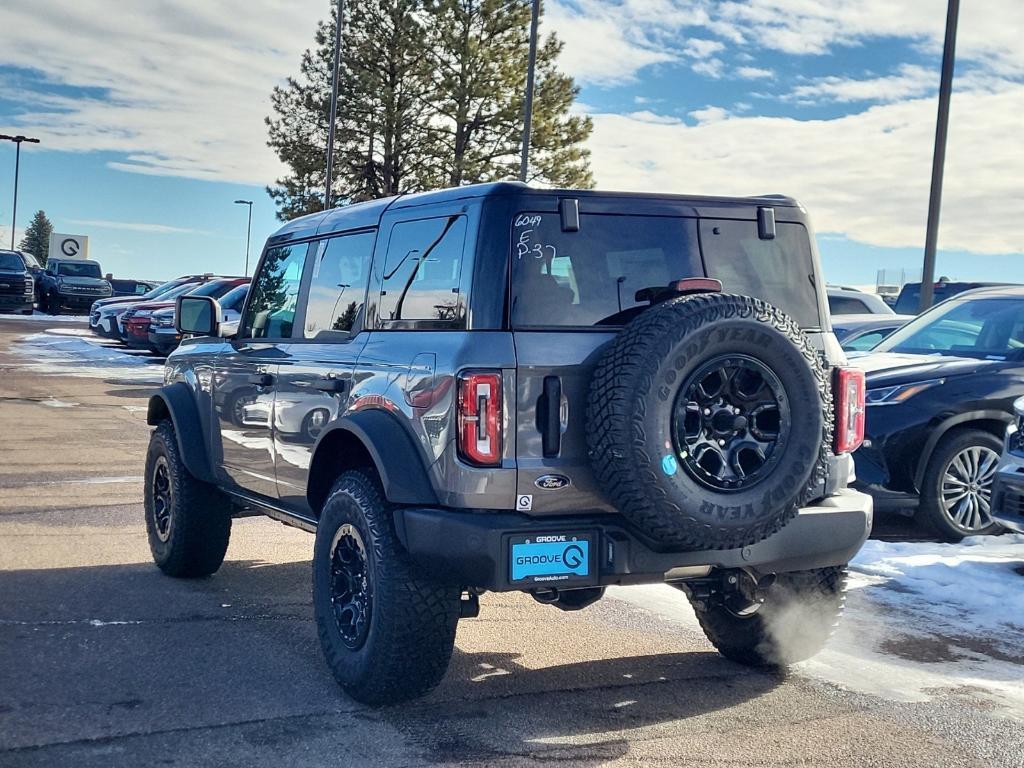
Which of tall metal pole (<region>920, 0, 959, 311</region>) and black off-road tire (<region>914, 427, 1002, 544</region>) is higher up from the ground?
tall metal pole (<region>920, 0, 959, 311</region>)

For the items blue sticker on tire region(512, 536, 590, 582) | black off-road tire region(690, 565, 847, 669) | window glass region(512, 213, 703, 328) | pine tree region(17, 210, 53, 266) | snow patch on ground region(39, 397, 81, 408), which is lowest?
black off-road tire region(690, 565, 847, 669)

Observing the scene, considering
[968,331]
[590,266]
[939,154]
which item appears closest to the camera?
[590,266]

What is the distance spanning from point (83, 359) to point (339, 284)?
20163 mm

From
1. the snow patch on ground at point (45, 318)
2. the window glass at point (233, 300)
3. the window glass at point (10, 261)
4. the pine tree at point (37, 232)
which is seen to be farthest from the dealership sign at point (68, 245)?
the pine tree at point (37, 232)

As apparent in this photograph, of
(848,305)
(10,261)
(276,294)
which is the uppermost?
(10,261)

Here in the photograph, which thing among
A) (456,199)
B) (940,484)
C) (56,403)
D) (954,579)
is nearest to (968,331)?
(940,484)

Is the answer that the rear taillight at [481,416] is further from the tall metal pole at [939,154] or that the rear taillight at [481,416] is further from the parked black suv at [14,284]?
the parked black suv at [14,284]

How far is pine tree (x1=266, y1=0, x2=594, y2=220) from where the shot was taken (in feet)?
136

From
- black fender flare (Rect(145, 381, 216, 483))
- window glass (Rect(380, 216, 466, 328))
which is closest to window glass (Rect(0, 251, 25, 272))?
black fender flare (Rect(145, 381, 216, 483))

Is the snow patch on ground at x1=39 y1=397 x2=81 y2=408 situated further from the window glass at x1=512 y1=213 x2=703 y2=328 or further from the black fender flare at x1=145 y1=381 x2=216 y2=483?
the window glass at x1=512 y1=213 x2=703 y2=328

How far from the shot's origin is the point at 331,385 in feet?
16.8

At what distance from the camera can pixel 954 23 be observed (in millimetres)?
14047

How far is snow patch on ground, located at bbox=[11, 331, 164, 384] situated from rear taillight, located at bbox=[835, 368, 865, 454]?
51.3ft

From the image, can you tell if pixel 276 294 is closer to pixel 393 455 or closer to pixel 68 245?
pixel 393 455
